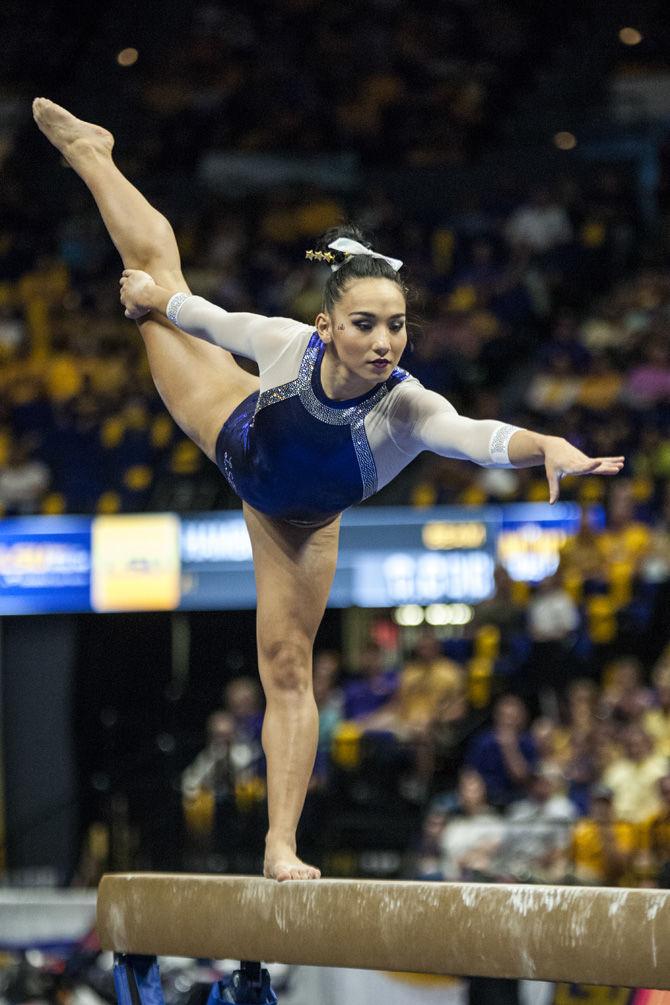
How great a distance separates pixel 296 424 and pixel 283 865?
121 cm

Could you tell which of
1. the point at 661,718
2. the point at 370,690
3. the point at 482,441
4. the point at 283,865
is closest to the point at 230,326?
the point at 482,441

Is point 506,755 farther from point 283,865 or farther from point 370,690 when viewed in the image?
point 283,865

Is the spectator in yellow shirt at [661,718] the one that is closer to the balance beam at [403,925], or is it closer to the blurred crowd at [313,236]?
the blurred crowd at [313,236]

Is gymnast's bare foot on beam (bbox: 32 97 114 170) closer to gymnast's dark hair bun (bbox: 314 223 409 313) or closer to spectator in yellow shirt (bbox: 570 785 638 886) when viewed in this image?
gymnast's dark hair bun (bbox: 314 223 409 313)

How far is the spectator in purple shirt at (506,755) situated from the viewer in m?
8.79

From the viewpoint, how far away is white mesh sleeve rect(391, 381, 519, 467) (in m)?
3.43

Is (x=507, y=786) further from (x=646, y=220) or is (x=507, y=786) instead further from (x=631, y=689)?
(x=646, y=220)

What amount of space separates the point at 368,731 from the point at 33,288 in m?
7.34

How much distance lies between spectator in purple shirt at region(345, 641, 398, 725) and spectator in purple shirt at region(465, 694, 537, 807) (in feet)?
3.79

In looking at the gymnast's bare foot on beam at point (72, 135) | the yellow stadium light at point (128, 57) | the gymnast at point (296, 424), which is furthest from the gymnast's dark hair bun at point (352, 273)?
the yellow stadium light at point (128, 57)

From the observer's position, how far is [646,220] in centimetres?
1462

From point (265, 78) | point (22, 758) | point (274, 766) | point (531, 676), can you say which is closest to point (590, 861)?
point (531, 676)

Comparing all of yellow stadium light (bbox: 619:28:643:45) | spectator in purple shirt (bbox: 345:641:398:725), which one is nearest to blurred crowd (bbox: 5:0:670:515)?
yellow stadium light (bbox: 619:28:643:45)

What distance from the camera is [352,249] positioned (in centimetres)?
394
